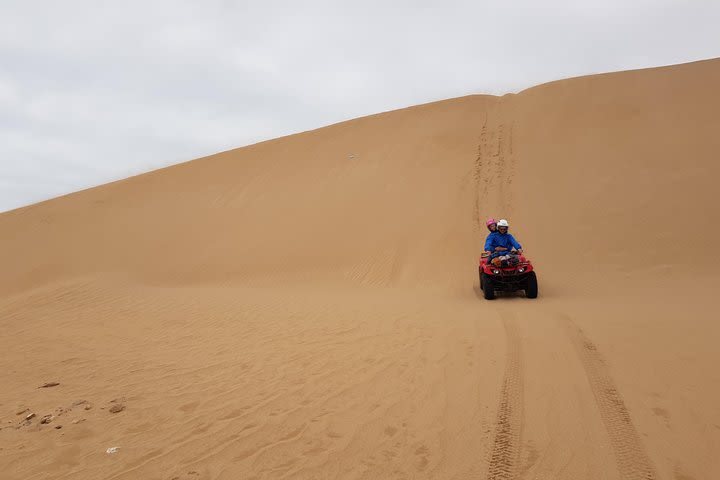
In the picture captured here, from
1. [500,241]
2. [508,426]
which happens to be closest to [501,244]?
[500,241]

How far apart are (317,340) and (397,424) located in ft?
9.13

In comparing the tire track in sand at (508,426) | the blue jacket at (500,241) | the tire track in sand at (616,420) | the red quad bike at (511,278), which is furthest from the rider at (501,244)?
the tire track in sand at (508,426)

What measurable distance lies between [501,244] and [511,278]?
33.1 inches

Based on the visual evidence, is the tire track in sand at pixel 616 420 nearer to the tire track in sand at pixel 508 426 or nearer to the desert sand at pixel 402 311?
the desert sand at pixel 402 311

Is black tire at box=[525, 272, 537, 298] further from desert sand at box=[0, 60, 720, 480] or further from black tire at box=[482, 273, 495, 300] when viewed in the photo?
black tire at box=[482, 273, 495, 300]

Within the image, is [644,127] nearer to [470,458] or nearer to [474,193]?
[474,193]

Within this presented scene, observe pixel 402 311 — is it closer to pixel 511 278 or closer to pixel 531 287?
pixel 511 278

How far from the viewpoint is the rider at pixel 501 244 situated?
905 centimetres

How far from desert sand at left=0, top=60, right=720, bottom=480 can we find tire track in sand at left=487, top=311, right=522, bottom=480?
0.08 ft

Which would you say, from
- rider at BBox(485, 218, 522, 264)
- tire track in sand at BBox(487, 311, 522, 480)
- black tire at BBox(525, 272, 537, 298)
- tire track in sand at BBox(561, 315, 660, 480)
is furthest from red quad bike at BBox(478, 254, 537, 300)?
tire track in sand at BBox(487, 311, 522, 480)

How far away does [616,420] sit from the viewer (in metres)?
3.22

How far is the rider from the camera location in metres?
9.05

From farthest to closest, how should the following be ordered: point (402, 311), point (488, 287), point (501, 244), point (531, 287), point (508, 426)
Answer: point (501, 244), point (488, 287), point (531, 287), point (402, 311), point (508, 426)

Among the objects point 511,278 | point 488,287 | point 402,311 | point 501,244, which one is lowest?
point 402,311
